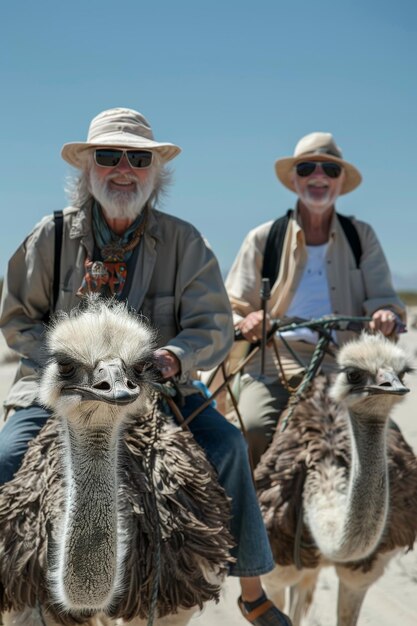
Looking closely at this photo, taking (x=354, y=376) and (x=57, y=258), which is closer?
(x=57, y=258)

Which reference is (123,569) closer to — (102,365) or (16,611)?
(16,611)

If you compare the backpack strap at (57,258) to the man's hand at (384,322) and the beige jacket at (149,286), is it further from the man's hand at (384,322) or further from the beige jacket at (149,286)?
the man's hand at (384,322)

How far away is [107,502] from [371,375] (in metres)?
2.02

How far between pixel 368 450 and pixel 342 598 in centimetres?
99

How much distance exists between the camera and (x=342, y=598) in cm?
534

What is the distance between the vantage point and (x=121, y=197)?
15.4ft

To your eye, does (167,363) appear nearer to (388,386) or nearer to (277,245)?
(388,386)

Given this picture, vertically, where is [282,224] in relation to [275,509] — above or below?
above

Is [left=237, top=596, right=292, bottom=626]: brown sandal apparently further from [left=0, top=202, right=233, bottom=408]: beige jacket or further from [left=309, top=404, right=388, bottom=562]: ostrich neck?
[left=0, top=202, right=233, bottom=408]: beige jacket

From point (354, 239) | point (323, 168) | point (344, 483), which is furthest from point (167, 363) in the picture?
point (323, 168)

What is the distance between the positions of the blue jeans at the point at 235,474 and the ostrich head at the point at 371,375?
2.45 feet

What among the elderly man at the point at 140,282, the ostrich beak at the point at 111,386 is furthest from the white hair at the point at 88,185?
the ostrich beak at the point at 111,386

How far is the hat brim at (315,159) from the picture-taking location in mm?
6465

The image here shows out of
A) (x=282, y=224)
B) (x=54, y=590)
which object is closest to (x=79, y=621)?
(x=54, y=590)
